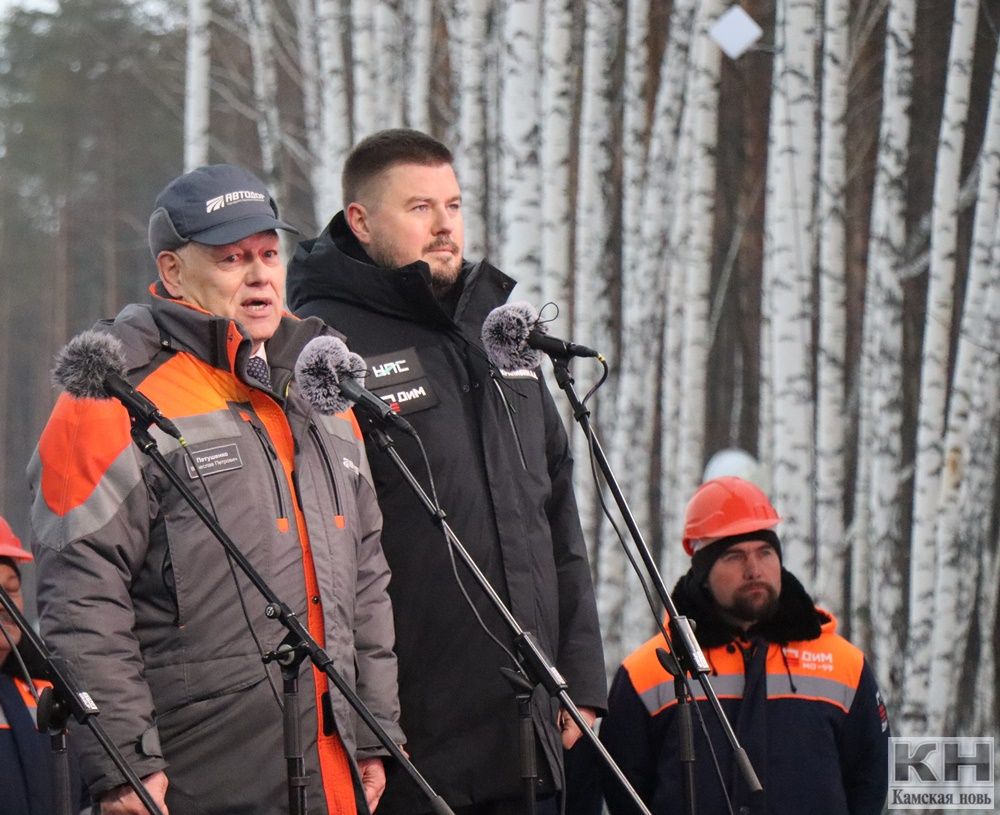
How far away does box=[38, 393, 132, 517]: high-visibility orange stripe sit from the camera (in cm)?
337

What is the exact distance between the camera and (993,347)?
8.87 metres

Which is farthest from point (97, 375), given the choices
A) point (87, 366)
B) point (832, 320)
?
point (832, 320)

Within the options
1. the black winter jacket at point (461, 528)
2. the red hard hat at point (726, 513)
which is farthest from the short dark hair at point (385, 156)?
the red hard hat at point (726, 513)

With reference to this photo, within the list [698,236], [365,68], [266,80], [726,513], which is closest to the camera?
[726,513]

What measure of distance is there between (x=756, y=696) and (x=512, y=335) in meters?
1.46

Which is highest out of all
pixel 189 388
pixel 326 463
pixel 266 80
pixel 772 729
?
pixel 266 80

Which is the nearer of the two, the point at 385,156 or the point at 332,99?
the point at 385,156

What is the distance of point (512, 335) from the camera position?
3.67 meters

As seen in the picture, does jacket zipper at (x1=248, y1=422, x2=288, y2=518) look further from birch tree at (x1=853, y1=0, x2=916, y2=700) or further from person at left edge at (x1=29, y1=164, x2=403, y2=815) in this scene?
birch tree at (x1=853, y1=0, x2=916, y2=700)

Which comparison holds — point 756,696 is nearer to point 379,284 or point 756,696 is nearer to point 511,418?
point 511,418

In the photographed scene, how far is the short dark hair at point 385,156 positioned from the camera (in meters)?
4.32

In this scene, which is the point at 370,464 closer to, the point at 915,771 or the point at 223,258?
the point at 223,258

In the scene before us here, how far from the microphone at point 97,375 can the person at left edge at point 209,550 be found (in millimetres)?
205

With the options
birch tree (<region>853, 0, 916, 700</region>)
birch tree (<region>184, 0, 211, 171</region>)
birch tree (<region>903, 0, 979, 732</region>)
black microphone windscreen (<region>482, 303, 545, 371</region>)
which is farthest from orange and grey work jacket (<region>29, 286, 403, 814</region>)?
birch tree (<region>184, 0, 211, 171</region>)
